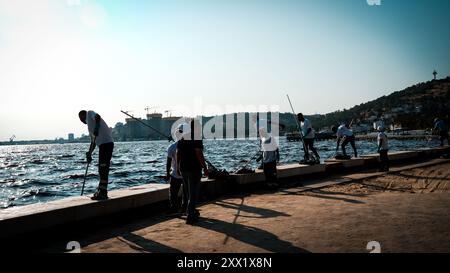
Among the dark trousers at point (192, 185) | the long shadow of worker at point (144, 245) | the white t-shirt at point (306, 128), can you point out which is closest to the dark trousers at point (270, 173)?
the white t-shirt at point (306, 128)

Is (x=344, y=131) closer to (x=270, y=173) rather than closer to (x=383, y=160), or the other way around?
(x=383, y=160)

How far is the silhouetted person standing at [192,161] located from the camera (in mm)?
6387

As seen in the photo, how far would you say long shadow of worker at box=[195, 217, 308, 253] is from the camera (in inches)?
180

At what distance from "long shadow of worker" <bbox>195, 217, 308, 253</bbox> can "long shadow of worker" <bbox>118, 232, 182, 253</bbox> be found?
3.46 feet

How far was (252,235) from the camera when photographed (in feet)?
17.4

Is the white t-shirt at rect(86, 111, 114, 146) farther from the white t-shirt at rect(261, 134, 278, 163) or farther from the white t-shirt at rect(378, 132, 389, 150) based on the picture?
the white t-shirt at rect(378, 132, 389, 150)

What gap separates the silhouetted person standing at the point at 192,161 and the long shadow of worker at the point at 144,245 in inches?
45.8

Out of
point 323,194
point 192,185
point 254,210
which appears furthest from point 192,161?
point 323,194

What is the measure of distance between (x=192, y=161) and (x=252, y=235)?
1815mm

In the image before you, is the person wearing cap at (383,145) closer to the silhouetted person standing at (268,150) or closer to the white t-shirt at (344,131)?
the white t-shirt at (344,131)

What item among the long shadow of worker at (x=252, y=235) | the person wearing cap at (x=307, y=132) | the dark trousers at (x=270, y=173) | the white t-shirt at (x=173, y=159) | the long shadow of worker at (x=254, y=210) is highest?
the person wearing cap at (x=307, y=132)
